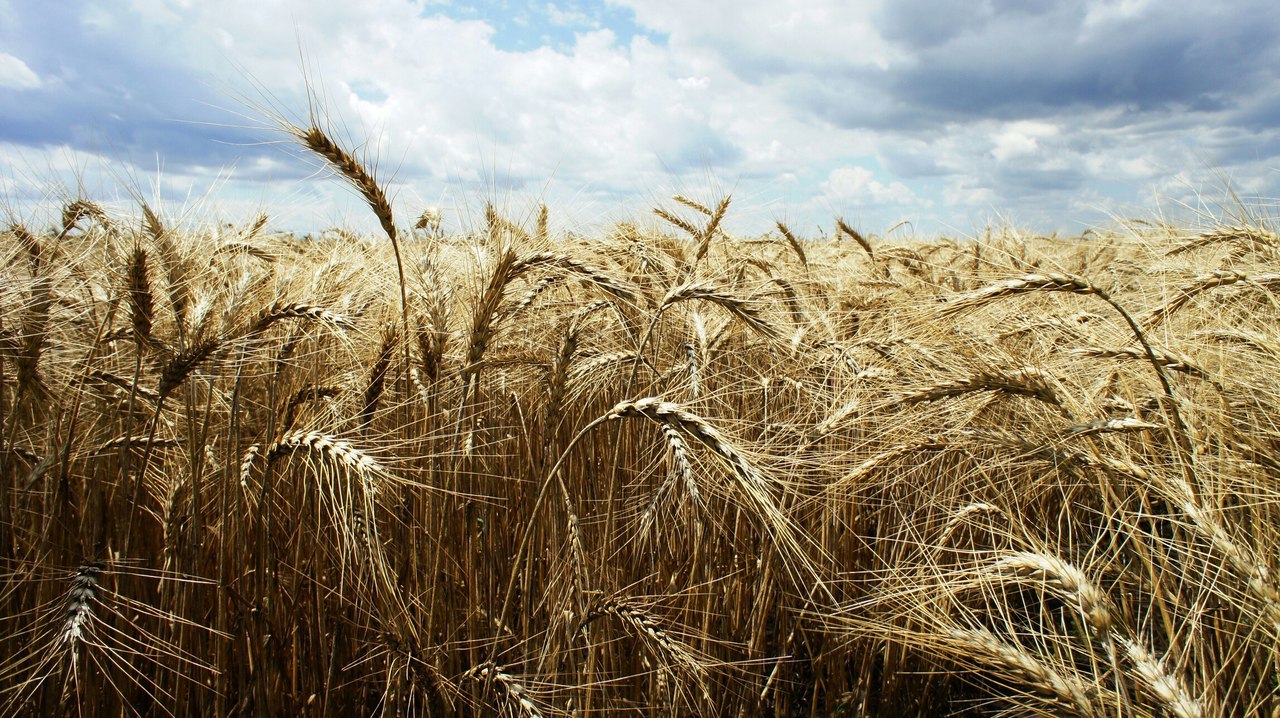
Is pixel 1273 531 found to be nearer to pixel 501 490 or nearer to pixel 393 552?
pixel 501 490

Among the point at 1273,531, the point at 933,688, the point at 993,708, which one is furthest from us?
the point at 993,708

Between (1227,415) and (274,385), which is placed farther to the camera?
(274,385)

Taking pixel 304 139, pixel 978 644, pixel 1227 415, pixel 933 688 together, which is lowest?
pixel 933 688

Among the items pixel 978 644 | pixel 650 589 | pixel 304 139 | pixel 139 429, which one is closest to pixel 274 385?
pixel 139 429

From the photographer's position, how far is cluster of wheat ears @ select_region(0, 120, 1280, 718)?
156 cm

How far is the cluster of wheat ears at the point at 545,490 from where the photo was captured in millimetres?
1561

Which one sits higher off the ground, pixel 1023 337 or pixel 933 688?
pixel 1023 337

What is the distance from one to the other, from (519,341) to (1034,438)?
156cm

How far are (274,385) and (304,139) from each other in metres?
0.68

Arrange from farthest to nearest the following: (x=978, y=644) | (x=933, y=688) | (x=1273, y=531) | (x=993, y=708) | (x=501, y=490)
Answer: (x=993, y=708) → (x=933, y=688) → (x=501, y=490) → (x=1273, y=531) → (x=978, y=644)

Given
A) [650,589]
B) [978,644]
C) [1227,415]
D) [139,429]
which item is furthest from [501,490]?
[1227,415]

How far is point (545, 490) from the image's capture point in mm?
1661

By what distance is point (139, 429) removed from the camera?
2043 mm

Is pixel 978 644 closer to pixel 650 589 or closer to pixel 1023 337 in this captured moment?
pixel 650 589
